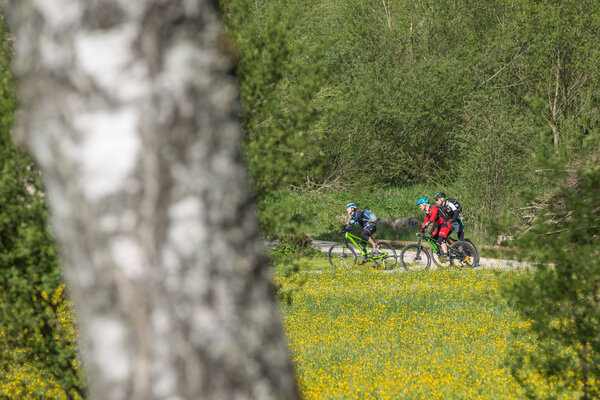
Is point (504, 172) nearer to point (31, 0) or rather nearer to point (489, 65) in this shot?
point (489, 65)

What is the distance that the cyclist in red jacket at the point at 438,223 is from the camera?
17422 mm

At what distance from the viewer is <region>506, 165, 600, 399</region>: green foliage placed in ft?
16.9

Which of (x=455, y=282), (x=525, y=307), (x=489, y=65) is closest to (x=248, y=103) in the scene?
(x=525, y=307)

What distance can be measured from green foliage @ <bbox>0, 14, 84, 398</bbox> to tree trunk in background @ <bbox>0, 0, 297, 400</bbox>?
143 inches

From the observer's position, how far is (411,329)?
10.7 meters

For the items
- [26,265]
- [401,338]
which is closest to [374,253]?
[401,338]

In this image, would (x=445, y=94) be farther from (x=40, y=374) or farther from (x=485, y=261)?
(x=40, y=374)

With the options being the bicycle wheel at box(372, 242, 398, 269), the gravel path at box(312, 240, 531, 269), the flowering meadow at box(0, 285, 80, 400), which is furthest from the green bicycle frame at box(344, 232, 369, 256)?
the flowering meadow at box(0, 285, 80, 400)

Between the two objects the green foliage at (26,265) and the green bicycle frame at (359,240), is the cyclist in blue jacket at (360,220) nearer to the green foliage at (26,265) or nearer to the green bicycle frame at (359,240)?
the green bicycle frame at (359,240)

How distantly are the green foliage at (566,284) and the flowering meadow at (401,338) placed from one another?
337 mm

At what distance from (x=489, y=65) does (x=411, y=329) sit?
1132 inches

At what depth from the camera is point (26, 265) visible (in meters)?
5.36

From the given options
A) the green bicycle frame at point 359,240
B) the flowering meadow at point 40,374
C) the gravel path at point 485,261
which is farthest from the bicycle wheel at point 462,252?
the flowering meadow at point 40,374

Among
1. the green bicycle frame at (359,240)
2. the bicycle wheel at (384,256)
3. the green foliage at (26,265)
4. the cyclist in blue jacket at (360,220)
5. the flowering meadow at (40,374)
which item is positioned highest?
the green foliage at (26,265)
